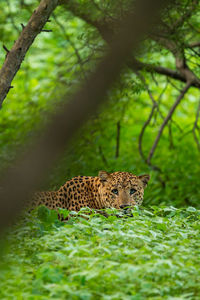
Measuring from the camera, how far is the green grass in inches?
160

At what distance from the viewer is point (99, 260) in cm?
439

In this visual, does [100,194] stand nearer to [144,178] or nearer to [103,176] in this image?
[103,176]

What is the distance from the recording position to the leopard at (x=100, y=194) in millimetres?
7160

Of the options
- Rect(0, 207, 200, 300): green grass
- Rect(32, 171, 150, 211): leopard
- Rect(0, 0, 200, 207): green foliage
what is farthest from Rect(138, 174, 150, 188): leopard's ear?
Rect(0, 207, 200, 300): green grass

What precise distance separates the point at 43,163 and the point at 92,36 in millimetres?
6411

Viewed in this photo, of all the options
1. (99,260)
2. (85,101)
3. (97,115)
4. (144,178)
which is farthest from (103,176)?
(85,101)

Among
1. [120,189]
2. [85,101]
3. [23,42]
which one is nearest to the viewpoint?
[85,101]

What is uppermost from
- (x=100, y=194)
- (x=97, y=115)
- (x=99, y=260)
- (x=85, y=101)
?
(x=97, y=115)

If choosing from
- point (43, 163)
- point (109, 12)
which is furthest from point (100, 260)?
point (109, 12)

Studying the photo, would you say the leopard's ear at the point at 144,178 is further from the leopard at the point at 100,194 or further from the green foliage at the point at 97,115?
the green foliage at the point at 97,115

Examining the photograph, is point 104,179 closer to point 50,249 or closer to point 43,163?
point 50,249

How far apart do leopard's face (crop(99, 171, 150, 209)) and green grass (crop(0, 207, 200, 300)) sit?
1248 mm

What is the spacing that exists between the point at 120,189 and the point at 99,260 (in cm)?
281

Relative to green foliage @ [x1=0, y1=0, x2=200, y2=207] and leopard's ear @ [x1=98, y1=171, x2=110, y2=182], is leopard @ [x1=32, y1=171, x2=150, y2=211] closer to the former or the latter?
leopard's ear @ [x1=98, y1=171, x2=110, y2=182]
